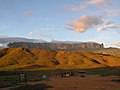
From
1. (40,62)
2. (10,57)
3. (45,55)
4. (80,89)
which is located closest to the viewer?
(80,89)

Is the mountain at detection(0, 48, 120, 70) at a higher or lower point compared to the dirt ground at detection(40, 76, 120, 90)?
lower

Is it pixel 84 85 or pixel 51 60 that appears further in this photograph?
pixel 51 60

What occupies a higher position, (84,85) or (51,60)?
(84,85)

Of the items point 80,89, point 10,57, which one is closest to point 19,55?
point 10,57

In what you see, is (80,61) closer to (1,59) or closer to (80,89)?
(1,59)

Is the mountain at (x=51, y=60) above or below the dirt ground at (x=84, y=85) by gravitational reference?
below

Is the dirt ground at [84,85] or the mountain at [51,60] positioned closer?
the dirt ground at [84,85]

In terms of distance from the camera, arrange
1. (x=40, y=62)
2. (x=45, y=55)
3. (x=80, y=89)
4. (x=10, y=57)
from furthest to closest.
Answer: (x=45, y=55) → (x=10, y=57) → (x=40, y=62) → (x=80, y=89)

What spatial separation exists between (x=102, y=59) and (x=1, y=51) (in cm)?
7755

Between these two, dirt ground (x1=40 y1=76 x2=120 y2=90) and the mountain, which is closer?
dirt ground (x1=40 y1=76 x2=120 y2=90)

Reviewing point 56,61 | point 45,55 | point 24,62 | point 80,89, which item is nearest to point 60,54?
point 45,55

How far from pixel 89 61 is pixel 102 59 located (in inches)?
761

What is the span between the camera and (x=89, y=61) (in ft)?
570

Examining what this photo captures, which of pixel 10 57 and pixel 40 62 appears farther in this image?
pixel 10 57
